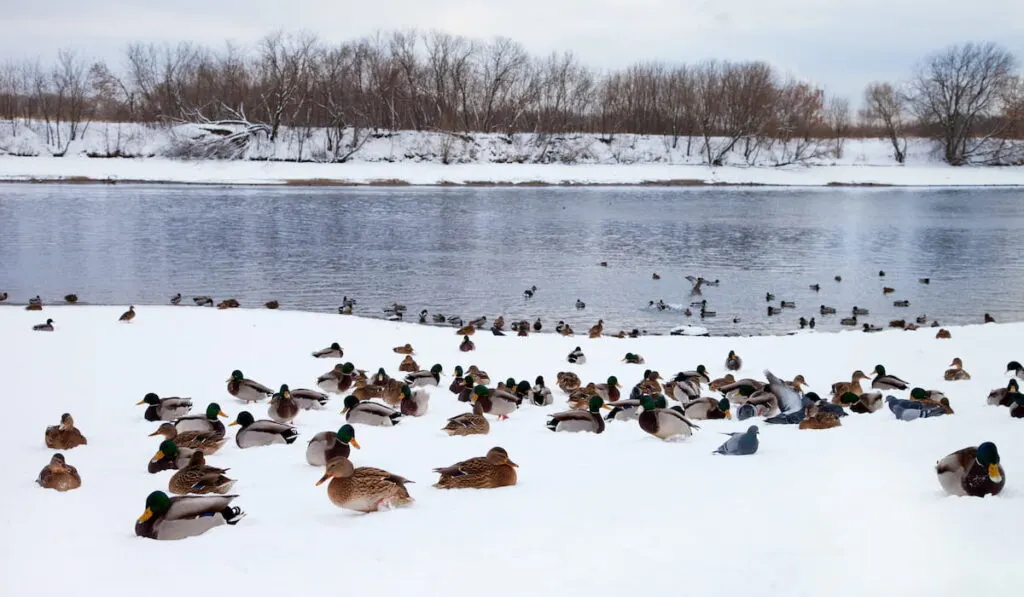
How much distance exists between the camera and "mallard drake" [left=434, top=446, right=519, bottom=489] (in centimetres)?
552

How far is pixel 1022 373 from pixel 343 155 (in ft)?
212

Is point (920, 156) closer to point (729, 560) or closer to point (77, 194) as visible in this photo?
point (77, 194)

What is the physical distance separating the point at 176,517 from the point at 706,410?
543cm

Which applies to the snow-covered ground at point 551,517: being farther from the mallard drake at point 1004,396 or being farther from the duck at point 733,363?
the duck at point 733,363

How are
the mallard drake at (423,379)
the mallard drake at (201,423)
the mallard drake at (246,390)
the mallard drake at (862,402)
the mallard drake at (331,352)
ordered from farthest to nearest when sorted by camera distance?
the mallard drake at (331,352), the mallard drake at (423,379), the mallard drake at (246,390), the mallard drake at (862,402), the mallard drake at (201,423)

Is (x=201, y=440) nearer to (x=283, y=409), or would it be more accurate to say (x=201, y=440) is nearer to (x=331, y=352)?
(x=283, y=409)

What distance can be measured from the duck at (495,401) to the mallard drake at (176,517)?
4.09 metres

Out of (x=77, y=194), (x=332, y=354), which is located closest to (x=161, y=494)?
(x=332, y=354)

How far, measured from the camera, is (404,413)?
8.77m

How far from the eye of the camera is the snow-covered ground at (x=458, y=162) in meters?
62.9

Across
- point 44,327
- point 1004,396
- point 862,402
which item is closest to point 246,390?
point 44,327

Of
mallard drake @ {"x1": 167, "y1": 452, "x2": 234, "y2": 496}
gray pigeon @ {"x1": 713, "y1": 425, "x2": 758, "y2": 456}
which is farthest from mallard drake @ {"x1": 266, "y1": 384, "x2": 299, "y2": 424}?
gray pigeon @ {"x1": 713, "y1": 425, "x2": 758, "y2": 456}

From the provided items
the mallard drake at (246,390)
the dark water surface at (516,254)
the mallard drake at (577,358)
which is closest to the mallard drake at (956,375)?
the mallard drake at (577,358)

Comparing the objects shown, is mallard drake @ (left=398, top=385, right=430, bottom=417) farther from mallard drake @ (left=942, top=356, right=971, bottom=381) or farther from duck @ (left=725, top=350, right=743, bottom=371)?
mallard drake @ (left=942, top=356, right=971, bottom=381)
